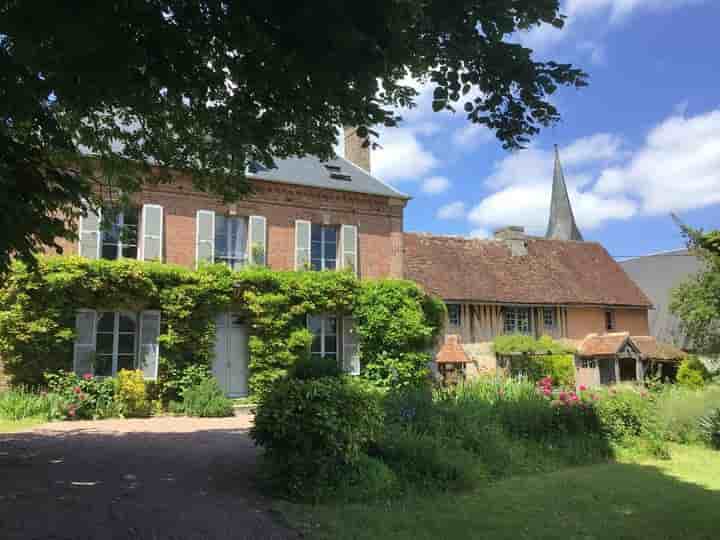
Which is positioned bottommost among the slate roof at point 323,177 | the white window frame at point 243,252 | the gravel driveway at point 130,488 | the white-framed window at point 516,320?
the gravel driveway at point 130,488

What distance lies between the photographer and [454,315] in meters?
22.8

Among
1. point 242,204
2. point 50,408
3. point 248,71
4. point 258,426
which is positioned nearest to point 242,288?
point 242,204

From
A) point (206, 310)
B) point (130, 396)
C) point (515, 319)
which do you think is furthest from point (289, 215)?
point (515, 319)

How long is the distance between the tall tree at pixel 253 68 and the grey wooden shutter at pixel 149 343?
9124 millimetres

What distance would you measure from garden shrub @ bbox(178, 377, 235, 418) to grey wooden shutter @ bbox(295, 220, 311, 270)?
14.1ft

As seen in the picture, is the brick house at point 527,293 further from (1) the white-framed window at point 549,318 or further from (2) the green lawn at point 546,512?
(2) the green lawn at point 546,512

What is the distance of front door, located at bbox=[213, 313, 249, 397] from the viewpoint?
1620cm

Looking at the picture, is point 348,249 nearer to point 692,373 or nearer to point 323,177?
point 323,177

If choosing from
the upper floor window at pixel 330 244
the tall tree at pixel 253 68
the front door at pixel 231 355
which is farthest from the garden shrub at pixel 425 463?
the upper floor window at pixel 330 244

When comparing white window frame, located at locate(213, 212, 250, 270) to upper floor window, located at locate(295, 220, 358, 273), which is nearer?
white window frame, located at locate(213, 212, 250, 270)

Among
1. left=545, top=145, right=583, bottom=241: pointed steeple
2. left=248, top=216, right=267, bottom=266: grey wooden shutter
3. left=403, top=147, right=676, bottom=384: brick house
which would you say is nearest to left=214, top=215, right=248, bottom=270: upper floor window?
left=248, top=216, right=267, bottom=266: grey wooden shutter

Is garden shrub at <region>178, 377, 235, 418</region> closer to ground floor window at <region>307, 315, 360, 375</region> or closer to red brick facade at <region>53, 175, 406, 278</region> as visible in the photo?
red brick facade at <region>53, 175, 406, 278</region>

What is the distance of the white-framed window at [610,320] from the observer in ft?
84.4

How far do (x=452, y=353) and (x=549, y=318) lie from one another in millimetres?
5473
